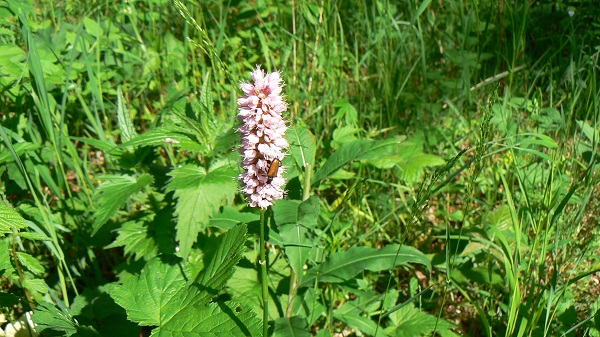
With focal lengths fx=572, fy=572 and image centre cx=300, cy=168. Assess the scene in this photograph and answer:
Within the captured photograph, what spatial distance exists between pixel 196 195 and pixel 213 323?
16.5 inches

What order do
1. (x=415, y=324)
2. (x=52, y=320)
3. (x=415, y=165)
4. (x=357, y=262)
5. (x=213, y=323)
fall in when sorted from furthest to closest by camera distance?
(x=415, y=165), (x=415, y=324), (x=357, y=262), (x=52, y=320), (x=213, y=323)

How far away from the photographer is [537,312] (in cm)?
178

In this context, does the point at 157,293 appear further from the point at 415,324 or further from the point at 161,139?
the point at 415,324

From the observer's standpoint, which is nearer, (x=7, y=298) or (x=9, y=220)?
(x=9, y=220)

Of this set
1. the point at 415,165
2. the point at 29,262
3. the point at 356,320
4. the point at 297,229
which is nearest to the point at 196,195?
the point at 297,229

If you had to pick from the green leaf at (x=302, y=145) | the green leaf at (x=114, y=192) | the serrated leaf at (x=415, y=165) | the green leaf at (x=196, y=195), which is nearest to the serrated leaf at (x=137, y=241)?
the green leaf at (x=114, y=192)

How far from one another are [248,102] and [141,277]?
72cm

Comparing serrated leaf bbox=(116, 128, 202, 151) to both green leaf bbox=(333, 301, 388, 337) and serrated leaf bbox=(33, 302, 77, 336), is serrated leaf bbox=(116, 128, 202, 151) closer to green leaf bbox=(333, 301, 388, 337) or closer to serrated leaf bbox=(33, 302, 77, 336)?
serrated leaf bbox=(33, 302, 77, 336)

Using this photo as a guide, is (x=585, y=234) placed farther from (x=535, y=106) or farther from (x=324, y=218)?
(x=324, y=218)

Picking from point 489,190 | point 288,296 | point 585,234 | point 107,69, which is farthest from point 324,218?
point 107,69

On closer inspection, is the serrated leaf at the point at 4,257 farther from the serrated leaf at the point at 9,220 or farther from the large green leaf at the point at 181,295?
the large green leaf at the point at 181,295

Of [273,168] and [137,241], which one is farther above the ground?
[273,168]

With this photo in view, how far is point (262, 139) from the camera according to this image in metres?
1.30

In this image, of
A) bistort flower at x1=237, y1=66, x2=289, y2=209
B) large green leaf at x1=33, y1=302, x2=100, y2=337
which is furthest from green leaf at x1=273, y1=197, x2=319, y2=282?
large green leaf at x1=33, y1=302, x2=100, y2=337
